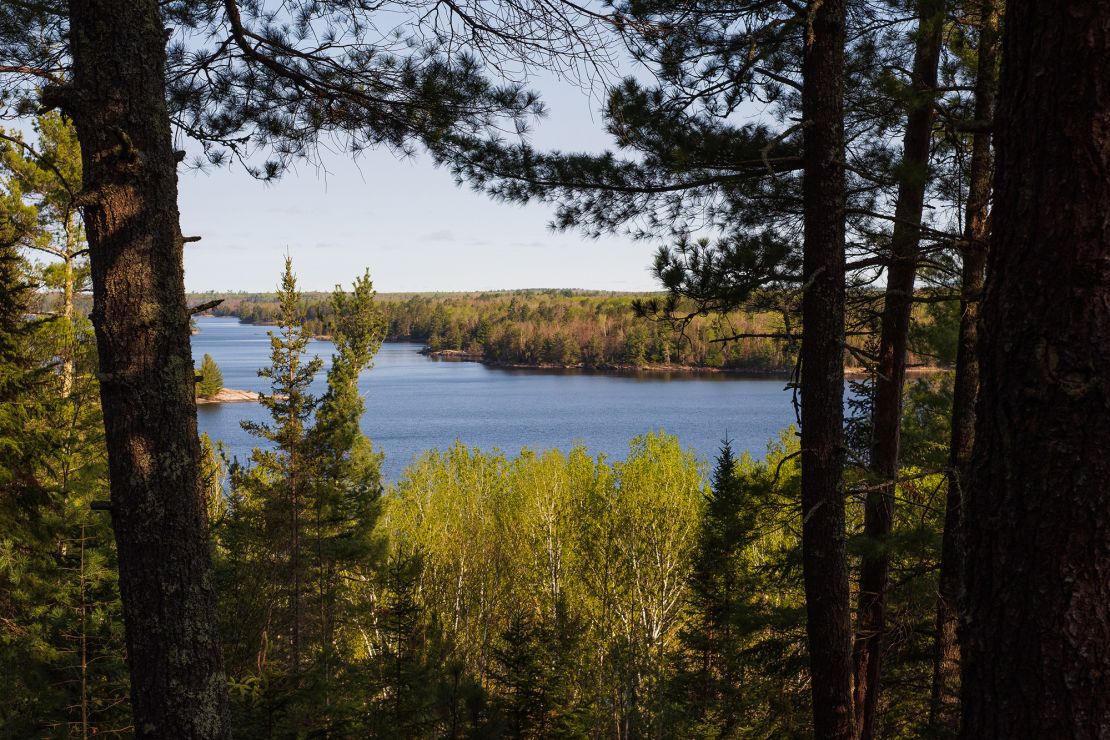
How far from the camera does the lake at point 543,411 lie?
33.2 meters

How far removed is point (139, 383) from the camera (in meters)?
2.32

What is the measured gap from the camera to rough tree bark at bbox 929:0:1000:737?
14.2 feet

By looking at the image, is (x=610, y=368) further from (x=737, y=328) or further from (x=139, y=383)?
(x=139, y=383)

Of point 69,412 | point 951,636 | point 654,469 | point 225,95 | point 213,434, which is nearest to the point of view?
point 225,95

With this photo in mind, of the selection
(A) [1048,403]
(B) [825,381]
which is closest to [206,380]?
(B) [825,381]

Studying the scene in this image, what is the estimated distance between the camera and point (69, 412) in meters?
9.74

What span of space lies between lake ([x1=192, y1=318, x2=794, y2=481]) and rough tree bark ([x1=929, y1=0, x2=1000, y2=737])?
68.0 ft

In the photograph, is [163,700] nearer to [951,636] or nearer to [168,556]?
[168,556]

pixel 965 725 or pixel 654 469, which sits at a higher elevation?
pixel 965 725

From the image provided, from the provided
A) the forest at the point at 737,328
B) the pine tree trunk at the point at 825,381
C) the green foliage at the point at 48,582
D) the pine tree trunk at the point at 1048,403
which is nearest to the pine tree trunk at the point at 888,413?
the forest at the point at 737,328

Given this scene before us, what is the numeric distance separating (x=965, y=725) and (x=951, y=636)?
3.89 metres

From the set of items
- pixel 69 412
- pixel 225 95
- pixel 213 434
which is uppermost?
pixel 225 95

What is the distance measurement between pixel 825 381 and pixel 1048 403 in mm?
1967

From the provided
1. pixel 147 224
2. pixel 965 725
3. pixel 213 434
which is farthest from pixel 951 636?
pixel 213 434
